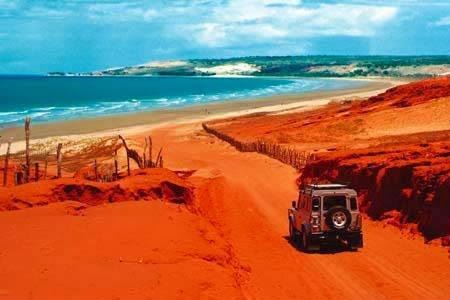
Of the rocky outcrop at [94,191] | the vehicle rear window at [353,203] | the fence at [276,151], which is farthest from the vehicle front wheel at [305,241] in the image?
the fence at [276,151]

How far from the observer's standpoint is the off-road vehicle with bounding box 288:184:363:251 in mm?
21375

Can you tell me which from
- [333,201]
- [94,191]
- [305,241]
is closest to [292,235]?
[305,241]

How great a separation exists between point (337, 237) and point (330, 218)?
2.11ft

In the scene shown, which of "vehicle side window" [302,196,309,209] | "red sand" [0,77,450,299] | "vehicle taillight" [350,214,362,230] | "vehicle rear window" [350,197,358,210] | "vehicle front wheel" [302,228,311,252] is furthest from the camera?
"vehicle side window" [302,196,309,209]

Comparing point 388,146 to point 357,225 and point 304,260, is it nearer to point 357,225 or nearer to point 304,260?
point 357,225

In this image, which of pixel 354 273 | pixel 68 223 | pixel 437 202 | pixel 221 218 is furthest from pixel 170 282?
pixel 221 218

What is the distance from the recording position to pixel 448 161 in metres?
25.5

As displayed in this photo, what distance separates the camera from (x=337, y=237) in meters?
21.4

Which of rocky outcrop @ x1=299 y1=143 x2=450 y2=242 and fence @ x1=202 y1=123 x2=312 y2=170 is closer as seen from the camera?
rocky outcrop @ x1=299 y1=143 x2=450 y2=242

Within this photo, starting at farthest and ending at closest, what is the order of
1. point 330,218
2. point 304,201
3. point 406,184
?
point 406,184
point 304,201
point 330,218

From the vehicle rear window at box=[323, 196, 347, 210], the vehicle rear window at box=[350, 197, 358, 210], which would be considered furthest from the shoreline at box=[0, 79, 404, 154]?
the vehicle rear window at box=[350, 197, 358, 210]

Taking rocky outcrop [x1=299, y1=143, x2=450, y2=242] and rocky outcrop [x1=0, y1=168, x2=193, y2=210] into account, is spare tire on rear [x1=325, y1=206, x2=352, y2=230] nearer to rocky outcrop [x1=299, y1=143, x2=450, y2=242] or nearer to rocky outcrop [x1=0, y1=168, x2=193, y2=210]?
rocky outcrop [x1=299, y1=143, x2=450, y2=242]

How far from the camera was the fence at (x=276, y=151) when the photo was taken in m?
43.5

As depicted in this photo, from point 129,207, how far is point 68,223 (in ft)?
12.0
